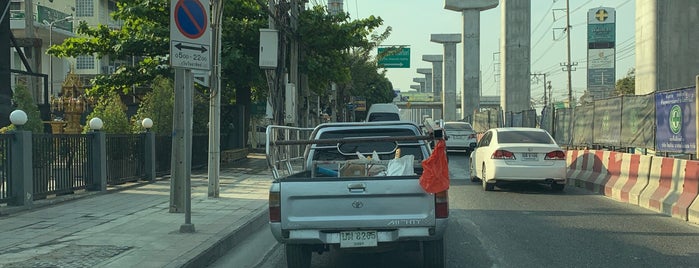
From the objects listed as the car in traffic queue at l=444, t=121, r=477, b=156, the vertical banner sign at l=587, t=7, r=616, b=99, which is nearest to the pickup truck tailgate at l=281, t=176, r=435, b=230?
the car in traffic queue at l=444, t=121, r=477, b=156

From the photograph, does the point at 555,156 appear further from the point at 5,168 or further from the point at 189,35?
the point at 5,168

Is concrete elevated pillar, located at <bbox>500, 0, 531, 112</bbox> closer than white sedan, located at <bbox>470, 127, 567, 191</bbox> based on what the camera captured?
No

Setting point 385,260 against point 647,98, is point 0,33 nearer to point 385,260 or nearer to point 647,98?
point 385,260

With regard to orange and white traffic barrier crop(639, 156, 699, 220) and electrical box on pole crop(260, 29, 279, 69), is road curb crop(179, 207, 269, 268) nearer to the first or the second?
electrical box on pole crop(260, 29, 279, 69)

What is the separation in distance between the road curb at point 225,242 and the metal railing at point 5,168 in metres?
3.99

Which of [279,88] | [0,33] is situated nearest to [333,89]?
[279,88]

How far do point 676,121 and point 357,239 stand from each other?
8.35 meters

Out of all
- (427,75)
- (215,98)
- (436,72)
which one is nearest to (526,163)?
(215,98)

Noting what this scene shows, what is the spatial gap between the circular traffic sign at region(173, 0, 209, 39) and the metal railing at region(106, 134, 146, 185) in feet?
18.9

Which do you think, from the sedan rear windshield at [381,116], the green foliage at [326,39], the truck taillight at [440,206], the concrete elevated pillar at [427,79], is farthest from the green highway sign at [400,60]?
the concrete elevated pillar at [427,79]

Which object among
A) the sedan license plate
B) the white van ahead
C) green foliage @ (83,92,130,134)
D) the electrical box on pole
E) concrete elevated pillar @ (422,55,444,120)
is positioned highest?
concrete elevated pillar @ (422,55,444,120)

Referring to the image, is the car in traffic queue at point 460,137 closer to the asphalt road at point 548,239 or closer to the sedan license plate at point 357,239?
the asphalt road at point 548,239

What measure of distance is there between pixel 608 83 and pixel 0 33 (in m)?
51.3

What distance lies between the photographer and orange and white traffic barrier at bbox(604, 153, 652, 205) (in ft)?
39.3
